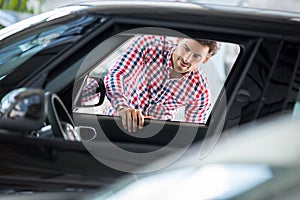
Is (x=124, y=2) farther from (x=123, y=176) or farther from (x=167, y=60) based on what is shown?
(x=123, y=176)

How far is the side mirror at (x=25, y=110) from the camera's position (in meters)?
2.31

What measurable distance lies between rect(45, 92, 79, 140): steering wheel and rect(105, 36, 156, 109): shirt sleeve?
1.11ft

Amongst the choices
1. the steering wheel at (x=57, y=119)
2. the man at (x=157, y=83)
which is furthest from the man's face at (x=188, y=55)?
the steering wheel at (x=57, y=119)

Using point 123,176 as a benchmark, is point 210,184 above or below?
above

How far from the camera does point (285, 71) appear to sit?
2645mm

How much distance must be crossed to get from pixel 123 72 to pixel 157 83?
14 cm

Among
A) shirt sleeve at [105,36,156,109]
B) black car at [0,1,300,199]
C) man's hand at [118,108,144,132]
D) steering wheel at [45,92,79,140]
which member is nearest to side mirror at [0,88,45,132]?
black car at [0,1,300,199]

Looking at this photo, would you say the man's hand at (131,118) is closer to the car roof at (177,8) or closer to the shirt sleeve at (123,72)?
the shirt sleeve at (123,72)

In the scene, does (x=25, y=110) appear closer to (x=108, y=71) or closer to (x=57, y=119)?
(x=57, y=119)

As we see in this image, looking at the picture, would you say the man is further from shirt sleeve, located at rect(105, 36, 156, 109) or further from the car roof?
the car roof

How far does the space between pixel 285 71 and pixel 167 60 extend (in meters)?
0.59

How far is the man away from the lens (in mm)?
2969

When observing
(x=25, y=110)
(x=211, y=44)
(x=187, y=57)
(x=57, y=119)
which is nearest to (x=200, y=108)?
(x=187, y=57)

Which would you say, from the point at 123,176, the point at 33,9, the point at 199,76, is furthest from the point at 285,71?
the point at 33,9
